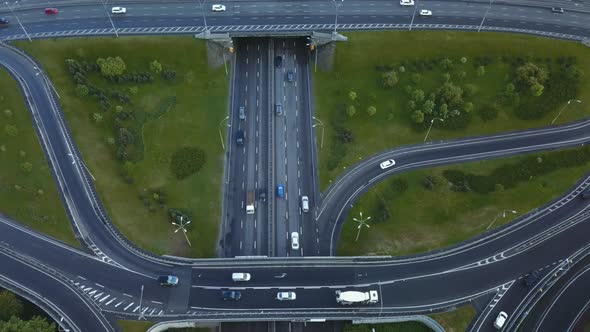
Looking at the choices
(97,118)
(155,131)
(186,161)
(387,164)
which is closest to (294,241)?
(387,164)

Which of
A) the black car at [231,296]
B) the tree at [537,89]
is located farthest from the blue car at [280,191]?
the tree at [537,89]

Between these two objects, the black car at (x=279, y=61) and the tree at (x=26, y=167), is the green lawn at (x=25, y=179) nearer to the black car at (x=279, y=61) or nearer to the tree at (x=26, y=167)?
the tree at (x=26, y=167)

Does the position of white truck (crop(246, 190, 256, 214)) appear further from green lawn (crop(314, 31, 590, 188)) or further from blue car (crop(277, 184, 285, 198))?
green lawn (crop(314, 31, 590, 188))

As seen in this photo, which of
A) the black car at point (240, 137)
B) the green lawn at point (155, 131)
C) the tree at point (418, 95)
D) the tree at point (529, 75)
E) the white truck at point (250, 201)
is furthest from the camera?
the tree at point (529, 75)

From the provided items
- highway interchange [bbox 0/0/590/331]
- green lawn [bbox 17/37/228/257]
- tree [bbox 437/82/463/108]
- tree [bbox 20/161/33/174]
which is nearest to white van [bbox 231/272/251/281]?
highway interchange [bbox 0/0/590/331]

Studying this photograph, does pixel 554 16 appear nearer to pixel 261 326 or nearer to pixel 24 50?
pixel 261 326
